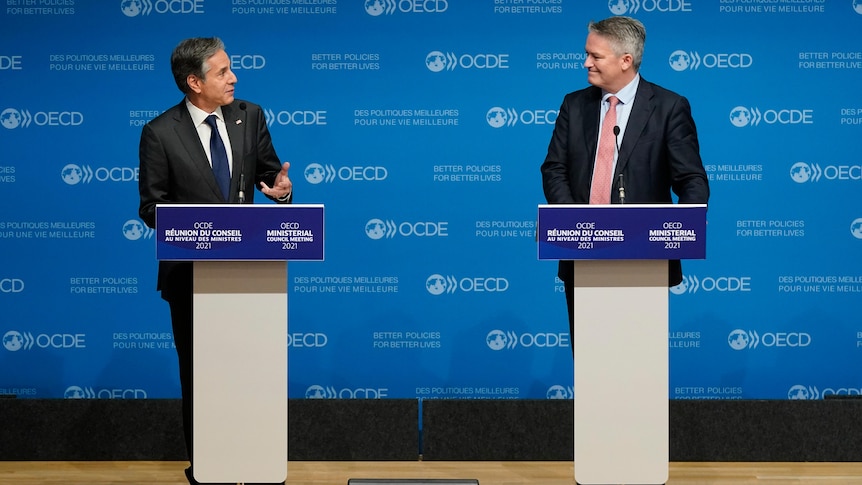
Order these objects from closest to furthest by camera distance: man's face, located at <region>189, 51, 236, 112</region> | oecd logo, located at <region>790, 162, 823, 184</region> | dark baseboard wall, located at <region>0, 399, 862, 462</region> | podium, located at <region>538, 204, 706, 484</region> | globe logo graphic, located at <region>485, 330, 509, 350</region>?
1. podium, located at <region>538, 204, 706, 484</region>
2. man's face, located at <region>189, 51, 236, 112</region>
3. dark baseboard wall, located at <region>0, 399, 862, 462</region>
4. oecd logo, located at <region>790, 162, 823, 184</region>
5. globe logo graphic, located at <region>485, 330, 509, 350</region>

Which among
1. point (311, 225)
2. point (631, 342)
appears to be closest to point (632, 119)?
point (631, 342)

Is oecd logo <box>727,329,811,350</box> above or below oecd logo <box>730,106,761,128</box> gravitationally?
below

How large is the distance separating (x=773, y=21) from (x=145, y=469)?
11.9ft

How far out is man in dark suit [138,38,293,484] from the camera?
3.54 m

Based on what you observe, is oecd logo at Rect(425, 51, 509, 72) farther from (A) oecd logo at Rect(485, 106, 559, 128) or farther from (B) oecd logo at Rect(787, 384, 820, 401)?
(B) oecd logo at Rect(787, 384, 820, 401)

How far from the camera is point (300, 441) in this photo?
462 centimetres

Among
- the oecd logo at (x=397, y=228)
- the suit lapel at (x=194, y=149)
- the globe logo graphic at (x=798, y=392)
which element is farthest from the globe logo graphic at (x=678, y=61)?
the suit lapel at (x=194, y=149)

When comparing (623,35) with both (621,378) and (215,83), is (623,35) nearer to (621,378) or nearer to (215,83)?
(621,378)

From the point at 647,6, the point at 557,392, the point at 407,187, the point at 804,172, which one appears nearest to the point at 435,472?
the point at 557,392

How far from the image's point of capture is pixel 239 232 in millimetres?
3100

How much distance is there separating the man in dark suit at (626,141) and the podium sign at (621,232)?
0.38 m

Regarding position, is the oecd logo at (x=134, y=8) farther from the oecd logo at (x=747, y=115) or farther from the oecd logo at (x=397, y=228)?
the oecd logo at (x=747, y=115)

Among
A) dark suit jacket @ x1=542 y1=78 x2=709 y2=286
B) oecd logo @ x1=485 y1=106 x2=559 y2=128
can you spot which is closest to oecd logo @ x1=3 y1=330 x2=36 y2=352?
oecd logo @ x1=485 y1=106 x2=559 y2=128

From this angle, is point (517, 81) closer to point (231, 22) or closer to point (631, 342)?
point (231, 22)
